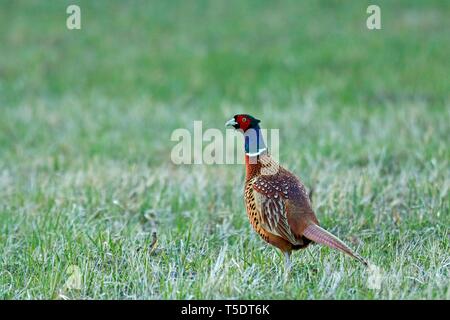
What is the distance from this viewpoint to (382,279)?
4750 mm

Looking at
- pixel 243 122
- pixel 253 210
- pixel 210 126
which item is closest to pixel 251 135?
pixel 243 122

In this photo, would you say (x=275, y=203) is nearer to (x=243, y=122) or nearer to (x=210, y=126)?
(x=243, y=122)

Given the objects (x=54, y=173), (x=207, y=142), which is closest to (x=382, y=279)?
(x=54, y=173)

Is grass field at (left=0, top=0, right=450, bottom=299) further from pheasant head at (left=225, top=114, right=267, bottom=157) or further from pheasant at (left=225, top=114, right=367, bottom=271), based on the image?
pheasant head at (left=225, top=114, right=267, bottom=157)

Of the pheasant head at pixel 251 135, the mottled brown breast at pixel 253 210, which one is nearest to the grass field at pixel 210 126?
the mottled brown breast at pixel 253 210

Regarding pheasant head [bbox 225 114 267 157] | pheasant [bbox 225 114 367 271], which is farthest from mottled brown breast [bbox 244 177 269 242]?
pheasant head [bbox 225 114 267 157]

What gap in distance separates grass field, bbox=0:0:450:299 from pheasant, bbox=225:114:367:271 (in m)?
0.23

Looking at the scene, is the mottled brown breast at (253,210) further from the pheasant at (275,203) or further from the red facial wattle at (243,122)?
the red facial wattle at (243,122)

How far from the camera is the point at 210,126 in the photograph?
35.0 feet

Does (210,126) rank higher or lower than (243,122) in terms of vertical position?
higher

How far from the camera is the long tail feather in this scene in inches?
183

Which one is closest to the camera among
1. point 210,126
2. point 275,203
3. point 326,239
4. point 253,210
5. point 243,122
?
point 326,239

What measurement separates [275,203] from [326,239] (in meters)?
0.43

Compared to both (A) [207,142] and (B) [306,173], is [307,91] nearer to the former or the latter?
(A) [207,142]
